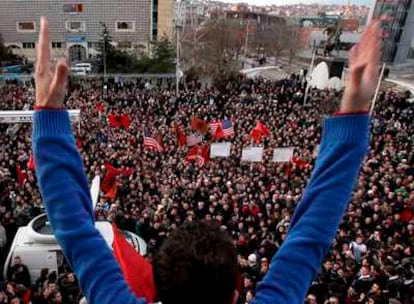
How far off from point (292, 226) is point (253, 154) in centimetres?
1302

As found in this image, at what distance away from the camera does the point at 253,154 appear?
14.2 meters

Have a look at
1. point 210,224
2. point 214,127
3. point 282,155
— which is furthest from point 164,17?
point 210,224

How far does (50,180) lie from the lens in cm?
117

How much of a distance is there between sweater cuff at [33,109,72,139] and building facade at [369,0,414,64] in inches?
1662

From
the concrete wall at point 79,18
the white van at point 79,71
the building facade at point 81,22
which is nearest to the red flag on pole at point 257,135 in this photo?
the white van at point 79,71

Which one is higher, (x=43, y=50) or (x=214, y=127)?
(x=43, y=50)

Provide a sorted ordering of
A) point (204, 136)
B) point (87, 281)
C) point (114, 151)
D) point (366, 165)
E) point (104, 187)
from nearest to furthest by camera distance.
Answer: point (87, 281)
point (104, 187)
point (366, 165)
point (114, 151)
point (204, 136)

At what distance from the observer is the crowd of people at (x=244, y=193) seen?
310 inches

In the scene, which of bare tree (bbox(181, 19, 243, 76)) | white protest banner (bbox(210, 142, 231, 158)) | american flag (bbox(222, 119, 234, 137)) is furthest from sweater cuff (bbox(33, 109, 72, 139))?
bare tree (bbox(181, 19, 243, 76))

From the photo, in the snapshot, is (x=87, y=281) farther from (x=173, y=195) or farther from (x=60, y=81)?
(x=173, y=195)

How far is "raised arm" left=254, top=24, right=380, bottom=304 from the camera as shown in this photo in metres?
1.17

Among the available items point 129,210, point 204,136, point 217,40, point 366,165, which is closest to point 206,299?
point 129,210

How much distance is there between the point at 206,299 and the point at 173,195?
11.6 metres

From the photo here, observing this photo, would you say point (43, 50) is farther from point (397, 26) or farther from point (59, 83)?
point (397, 26)
